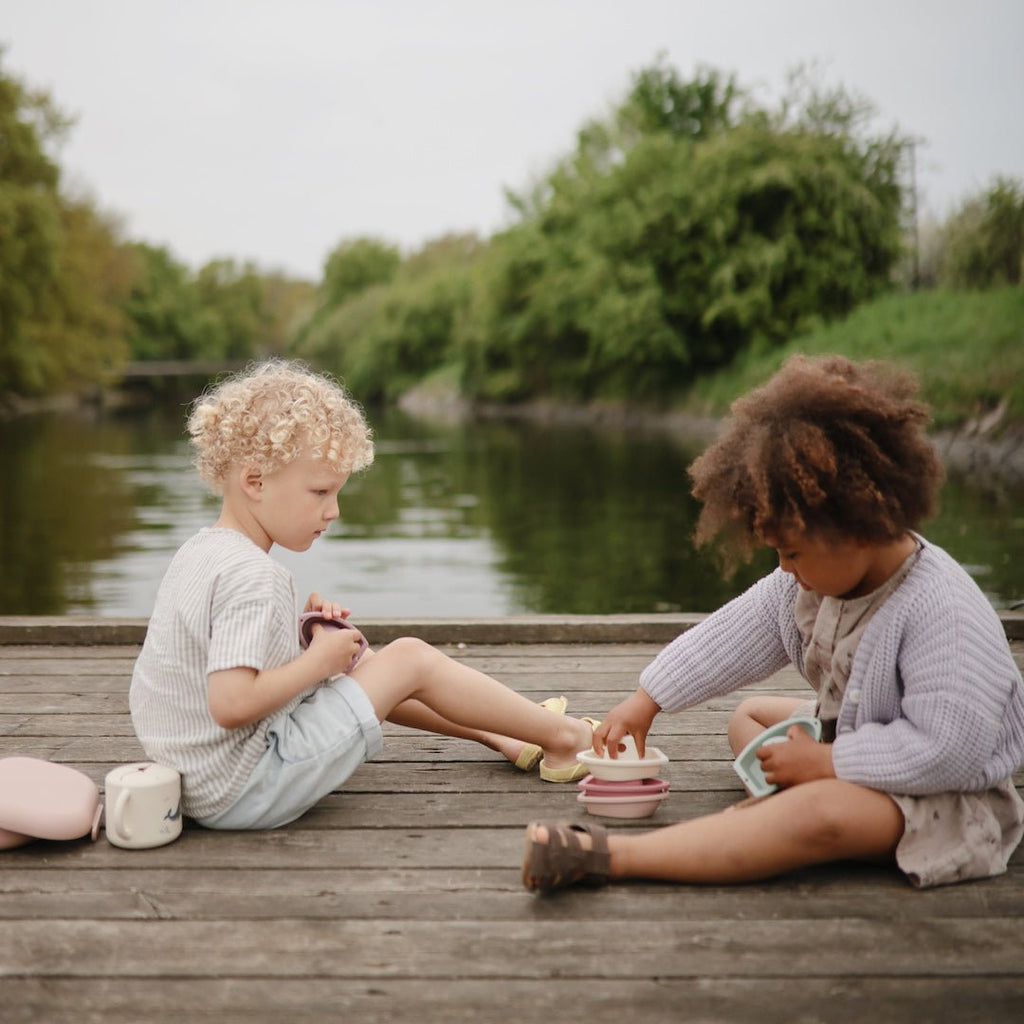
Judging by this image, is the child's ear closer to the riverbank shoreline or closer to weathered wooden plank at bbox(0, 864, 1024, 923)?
weathered wooden plank at bbox(0, 864, 1024, 923)

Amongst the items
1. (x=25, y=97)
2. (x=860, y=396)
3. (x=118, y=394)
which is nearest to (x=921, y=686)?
(x=860, y=396)

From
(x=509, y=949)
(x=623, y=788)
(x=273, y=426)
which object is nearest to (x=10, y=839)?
(x=273, y=426)

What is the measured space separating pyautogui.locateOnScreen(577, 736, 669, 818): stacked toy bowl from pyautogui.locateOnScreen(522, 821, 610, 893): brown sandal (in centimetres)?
33

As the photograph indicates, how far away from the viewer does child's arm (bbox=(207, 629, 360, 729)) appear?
2.40 metres

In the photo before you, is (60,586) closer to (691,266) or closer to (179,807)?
(179,807)

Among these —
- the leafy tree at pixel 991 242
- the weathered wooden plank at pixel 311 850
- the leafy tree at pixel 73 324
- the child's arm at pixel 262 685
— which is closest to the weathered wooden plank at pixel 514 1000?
the weathered wooden plank at pixel 311 850

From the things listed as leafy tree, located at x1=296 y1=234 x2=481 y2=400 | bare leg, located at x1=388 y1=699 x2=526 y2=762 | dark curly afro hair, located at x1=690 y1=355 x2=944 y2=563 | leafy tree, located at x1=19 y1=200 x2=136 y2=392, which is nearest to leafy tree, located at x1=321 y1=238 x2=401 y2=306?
leafy tree, located at x1=296 y1=234 x2=481 y2=400

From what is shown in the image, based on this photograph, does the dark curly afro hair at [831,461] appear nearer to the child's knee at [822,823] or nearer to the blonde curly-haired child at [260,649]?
the child's knee at [822,823]

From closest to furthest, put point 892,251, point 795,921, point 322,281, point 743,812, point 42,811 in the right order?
point 795,921, point 743,812, point 42,811, point 892,251, point 322,281

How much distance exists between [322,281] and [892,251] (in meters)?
69.9

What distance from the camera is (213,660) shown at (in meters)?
2.41

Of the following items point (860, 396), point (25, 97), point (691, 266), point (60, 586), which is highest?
point (25, 97)

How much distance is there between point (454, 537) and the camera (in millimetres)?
11617

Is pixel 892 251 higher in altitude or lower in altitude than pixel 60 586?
higher
